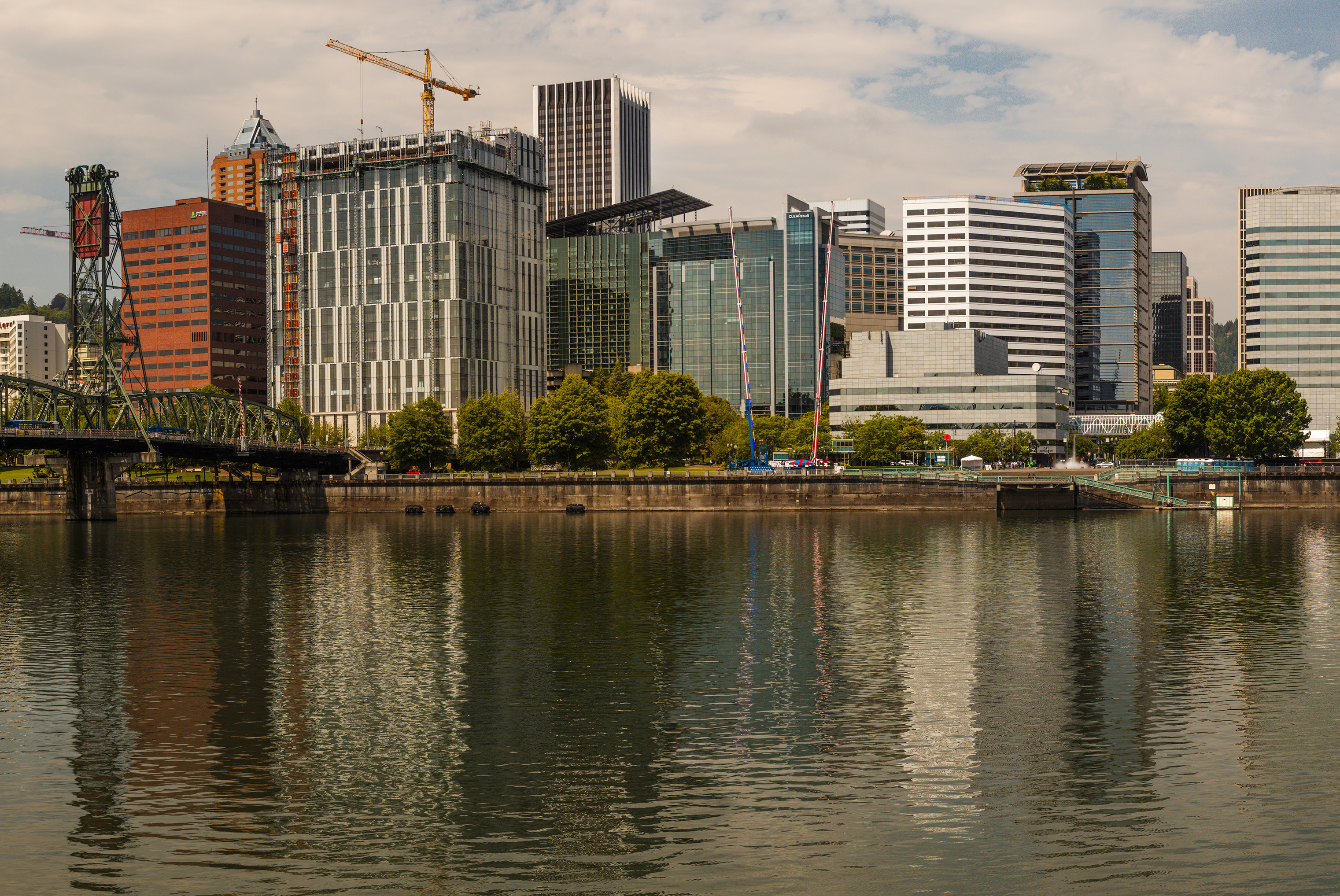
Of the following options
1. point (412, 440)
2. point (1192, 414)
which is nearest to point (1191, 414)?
point (1192, 414)

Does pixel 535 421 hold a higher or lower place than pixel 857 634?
higher

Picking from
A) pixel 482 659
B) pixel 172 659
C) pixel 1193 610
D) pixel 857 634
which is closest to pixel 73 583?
pixel 172 659

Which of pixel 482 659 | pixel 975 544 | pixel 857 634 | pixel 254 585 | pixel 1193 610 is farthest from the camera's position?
pixel 975 544

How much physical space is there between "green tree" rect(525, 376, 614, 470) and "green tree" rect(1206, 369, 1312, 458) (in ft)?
316

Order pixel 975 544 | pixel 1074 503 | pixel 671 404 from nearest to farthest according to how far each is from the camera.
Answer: pixel 975 544, pixel 1074 503, pixel 671 404

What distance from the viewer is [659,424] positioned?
595 ft

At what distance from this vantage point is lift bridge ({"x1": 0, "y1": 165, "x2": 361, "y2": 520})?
14150 centimetres

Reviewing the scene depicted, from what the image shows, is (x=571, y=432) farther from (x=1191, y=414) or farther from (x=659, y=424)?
(x=1191, y=414)

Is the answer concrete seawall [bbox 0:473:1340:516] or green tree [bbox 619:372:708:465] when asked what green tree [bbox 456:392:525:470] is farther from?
concrete seawall [bbox 0:473:1340:516]

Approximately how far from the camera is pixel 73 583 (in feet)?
258

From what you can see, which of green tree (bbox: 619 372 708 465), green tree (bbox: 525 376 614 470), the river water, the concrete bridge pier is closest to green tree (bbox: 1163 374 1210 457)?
green tree (bbox: 619 372 708 465)

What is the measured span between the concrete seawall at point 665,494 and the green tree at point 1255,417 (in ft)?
102

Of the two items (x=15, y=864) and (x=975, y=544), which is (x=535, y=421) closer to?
(x=975, y=544)

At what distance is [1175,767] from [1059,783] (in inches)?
147
